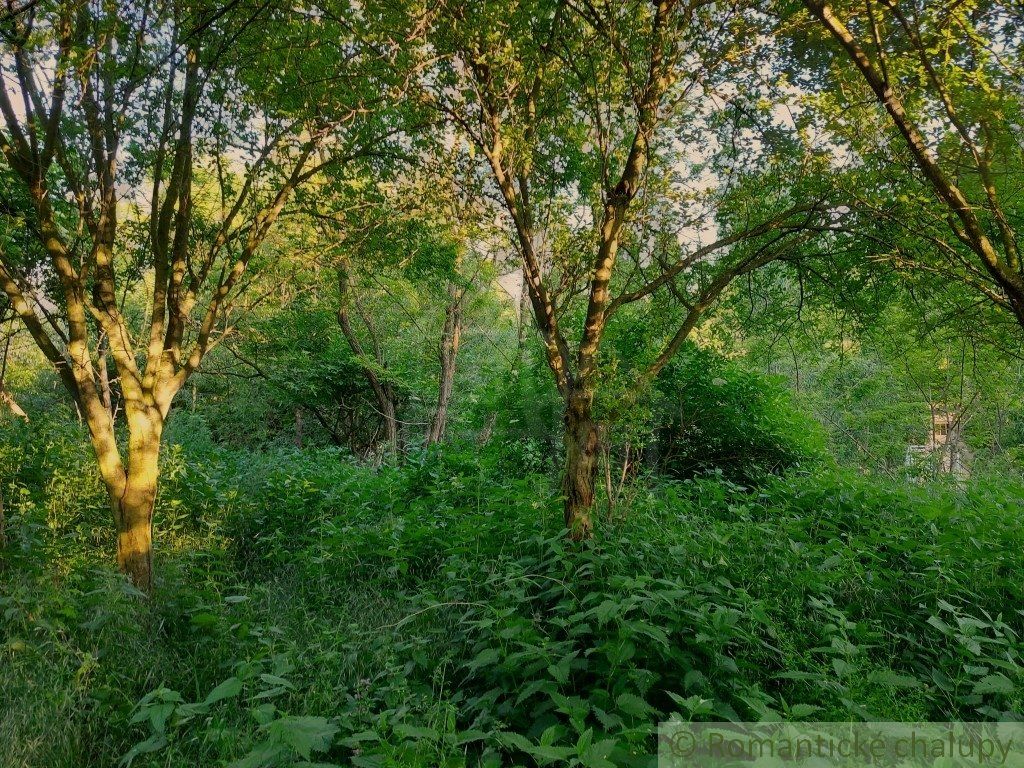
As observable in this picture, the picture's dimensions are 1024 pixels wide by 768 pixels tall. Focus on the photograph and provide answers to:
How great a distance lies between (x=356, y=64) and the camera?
4758mm

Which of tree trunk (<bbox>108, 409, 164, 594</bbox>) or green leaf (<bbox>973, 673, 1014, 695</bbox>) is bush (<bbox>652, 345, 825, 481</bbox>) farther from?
tree trunk (<bbox>108, 409, 164, 594</bbox>)

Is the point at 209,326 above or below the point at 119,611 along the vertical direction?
above

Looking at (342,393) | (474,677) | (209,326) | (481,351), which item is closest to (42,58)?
(209,326)

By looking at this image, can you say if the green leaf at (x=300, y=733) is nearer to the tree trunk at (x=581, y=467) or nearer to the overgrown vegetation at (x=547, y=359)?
the overgrown vegetation at (x=547, y=359)

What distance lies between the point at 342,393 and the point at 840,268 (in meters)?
10.9

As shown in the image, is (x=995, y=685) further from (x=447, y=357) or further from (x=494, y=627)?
(x=447, y=357)

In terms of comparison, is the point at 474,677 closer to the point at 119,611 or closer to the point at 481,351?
the point at 119,611

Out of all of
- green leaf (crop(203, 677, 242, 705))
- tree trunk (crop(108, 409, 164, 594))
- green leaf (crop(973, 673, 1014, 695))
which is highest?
tree trunk (crop(108, 409, 164, 594))

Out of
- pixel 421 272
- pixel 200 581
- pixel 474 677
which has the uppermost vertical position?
pixel 421 272

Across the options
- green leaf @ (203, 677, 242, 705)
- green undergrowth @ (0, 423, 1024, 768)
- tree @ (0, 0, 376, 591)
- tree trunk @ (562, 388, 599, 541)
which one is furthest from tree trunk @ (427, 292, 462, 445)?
green leaf @ (203, 677, 242, 705)

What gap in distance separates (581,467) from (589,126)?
2.65m

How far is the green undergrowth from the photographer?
244 cm

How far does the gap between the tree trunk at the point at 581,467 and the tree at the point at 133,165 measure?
2785 mm

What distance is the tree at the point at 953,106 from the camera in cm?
269
